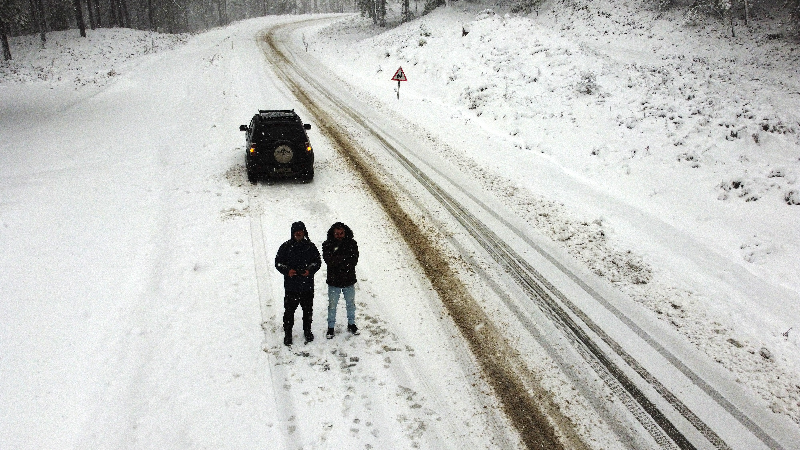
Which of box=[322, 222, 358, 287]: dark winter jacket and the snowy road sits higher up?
box=[322, 222, 358, 287]: dark winter jacket

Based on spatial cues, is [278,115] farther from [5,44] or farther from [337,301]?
[5,44]

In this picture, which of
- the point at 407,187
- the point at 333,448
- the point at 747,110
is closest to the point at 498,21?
the point at 747,110

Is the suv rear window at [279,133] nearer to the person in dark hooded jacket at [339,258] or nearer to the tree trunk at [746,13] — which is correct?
the person in dark hooded jacket at [339,258]

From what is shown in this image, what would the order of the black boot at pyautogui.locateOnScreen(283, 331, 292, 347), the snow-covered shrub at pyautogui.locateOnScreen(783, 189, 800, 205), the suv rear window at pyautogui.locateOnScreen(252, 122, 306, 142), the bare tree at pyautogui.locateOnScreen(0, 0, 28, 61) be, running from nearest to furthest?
the black boot at pyautogui.locateOnScreen(283, 331, 292, 347), the snow-covered shrub at pyautogui.locateOnScreen(783, 189, 800, 205), the suv rear window at pyautogui.locateOnScreen(252, 122, 306, 142), the bare tree at pyautogui.locateOnScreen(0, 0, 28, 61)

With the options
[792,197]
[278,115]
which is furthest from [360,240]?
[792,197]

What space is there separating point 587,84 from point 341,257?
14.2m

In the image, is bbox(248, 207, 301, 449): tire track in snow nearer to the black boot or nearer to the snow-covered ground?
the snow-covered ground

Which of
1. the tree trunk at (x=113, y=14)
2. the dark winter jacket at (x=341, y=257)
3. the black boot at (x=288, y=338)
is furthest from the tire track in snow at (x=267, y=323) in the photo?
the tree trunk at (x=113, y=14)

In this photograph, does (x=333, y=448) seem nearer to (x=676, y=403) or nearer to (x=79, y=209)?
(x=676, y=403)

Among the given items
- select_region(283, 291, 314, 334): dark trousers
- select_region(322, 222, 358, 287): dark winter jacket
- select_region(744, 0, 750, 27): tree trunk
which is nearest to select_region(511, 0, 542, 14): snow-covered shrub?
select_region(744, 0, 750, 27): tree trunk

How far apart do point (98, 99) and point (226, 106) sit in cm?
714

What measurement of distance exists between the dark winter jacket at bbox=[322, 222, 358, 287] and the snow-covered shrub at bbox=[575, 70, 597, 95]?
13729mm

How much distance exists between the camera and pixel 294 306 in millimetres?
6164

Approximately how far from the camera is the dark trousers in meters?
6.12
